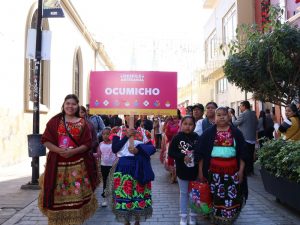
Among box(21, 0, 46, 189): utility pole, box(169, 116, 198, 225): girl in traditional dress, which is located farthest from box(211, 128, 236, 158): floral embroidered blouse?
box(21, 0, 46, 189): utility pole

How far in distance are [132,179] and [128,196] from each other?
0.70 ft

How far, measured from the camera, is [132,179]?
495 cm

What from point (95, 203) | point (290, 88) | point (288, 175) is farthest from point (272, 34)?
point (95, 203)

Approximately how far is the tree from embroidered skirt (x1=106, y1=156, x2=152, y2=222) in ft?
17.9

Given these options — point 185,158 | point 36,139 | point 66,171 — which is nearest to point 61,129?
point 66,171

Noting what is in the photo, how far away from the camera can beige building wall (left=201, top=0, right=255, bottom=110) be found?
829 inches

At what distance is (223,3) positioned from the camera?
2477 cm

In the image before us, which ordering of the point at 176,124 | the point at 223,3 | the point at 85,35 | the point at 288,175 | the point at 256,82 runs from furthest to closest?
the point at 223,3
the point at 85,35
the point at 256,82
the point at 176,124
the point at 288,175

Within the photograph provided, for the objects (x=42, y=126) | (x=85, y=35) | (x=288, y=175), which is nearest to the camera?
(x=288, y=175)

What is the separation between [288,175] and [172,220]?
1.90m

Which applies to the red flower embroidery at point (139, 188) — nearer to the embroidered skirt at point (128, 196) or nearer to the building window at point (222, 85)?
the embroidered skirt at point (128, 196)

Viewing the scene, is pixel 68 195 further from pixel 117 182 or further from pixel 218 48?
pixel 218 48

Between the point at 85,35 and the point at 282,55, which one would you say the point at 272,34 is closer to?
the point at 282,55

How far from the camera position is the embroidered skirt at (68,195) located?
4789 mm
